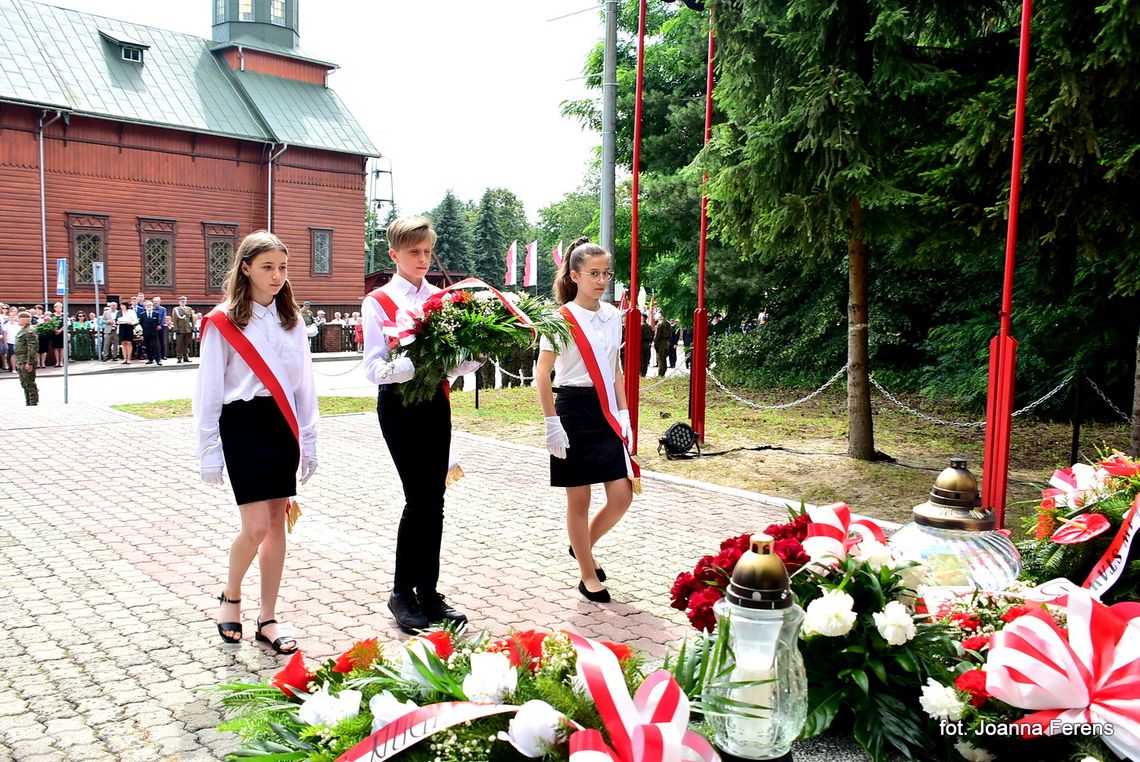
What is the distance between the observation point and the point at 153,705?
13.7 ft

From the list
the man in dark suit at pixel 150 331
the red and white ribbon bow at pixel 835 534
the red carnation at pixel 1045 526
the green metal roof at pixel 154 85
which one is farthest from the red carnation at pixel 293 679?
the green metal roof at pixel 154 85

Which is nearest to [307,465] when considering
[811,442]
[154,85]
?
[811,442]

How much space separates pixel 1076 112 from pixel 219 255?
37841 mm

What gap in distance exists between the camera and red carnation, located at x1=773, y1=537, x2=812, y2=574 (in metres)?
2.39

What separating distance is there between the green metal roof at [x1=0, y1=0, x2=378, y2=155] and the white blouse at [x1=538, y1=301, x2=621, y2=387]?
114 feet

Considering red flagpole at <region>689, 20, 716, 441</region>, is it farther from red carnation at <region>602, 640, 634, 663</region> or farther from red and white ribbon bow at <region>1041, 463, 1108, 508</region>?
red carnation at <region>602, 640, 634, 663</region>

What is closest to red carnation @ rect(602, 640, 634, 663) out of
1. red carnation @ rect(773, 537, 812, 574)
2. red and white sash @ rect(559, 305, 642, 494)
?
red carnation @ rect(773, 537, 812, 574)

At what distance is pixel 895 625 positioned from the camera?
2186 millimetres

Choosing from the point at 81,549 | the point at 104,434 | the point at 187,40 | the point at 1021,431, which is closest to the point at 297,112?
the point at 187,40

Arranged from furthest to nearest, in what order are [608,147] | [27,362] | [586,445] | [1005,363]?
[27,362], [608,147], [1005,363], [586,445]

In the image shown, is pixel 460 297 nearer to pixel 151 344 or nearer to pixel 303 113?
pixel 151 344

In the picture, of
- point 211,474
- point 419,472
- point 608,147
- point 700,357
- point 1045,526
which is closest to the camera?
point 1045,526

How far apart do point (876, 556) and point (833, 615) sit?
0.33 metres

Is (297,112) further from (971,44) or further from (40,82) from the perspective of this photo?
(971,44)
